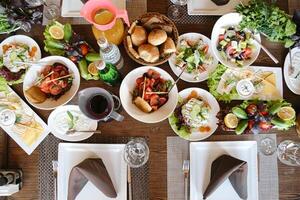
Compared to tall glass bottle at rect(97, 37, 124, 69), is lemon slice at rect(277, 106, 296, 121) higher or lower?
lower

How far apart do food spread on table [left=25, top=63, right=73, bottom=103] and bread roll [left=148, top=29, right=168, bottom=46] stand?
1.07 feet

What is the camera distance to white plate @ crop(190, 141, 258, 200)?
1349mm

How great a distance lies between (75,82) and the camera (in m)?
1.39

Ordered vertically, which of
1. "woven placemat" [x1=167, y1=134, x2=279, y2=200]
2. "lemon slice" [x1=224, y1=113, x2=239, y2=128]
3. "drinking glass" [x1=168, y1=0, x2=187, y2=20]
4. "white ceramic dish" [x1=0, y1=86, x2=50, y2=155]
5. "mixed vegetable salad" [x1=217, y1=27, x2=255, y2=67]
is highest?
"drinking glass" [x1=168, y1=0, x2=187, y2=20]

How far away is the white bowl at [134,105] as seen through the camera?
1.34 m

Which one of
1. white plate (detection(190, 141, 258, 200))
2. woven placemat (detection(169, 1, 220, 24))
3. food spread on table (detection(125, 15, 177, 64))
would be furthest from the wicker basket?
white plate (detection(190, 141, 258, 200))

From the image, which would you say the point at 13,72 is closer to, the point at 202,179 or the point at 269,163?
the point at 202,179

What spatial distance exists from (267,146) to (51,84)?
2.67 feet

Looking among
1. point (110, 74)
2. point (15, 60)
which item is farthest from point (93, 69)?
point (15, 60)

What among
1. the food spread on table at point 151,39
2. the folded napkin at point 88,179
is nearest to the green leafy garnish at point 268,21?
the food spread on table at point 151,39

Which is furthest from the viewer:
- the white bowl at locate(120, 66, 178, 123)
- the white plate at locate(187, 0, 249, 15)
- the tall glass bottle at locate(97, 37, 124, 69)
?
the white plate at locate(187, 0, 249, 15)

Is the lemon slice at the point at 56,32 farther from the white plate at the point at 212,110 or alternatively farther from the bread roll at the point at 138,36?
the white plate at the point at 212,110

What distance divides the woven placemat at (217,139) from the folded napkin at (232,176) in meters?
0.09

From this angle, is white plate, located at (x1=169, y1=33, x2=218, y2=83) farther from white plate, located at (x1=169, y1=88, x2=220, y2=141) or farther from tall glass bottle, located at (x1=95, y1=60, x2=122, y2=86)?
tall glass bottle, located at (x1=95, y1=60, x2=122, y2=86)
